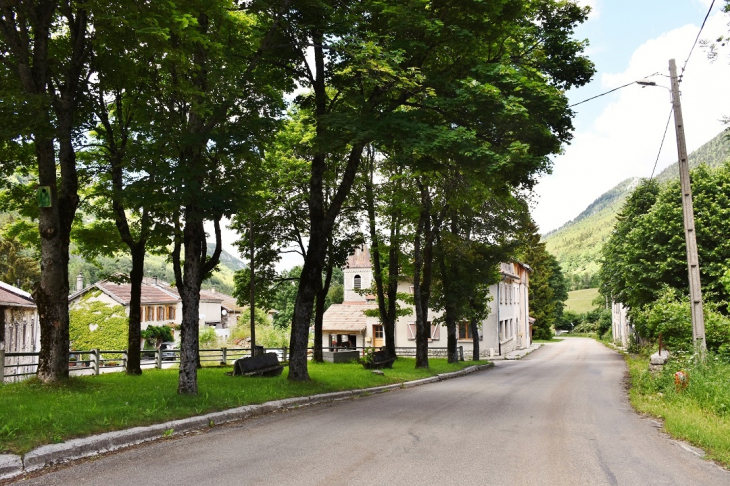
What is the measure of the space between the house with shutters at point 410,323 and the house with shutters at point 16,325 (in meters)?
18.7

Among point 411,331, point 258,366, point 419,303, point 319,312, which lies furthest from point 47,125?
point 411,331

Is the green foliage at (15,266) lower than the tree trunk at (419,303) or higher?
higher

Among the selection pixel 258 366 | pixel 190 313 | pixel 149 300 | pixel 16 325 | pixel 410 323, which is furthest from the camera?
pixel 149 300

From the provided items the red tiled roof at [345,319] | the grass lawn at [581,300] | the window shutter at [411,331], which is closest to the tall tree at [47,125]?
the window shutter at [411,331]

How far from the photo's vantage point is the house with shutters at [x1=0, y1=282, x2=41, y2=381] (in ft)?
79.8

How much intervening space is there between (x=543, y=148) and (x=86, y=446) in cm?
1159

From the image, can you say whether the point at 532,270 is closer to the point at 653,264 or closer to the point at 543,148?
the point at 653,264

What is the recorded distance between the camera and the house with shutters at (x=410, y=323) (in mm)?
47281

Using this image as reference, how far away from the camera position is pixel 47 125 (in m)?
11.1

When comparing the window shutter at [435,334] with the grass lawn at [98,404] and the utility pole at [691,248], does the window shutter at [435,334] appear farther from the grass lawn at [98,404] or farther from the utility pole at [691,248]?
the utility pole at [691,248]

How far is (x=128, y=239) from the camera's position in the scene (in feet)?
57.0

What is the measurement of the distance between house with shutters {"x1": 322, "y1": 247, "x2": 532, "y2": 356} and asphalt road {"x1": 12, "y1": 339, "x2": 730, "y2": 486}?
95.5ft

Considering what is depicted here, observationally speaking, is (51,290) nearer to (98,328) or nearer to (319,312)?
(319,312)

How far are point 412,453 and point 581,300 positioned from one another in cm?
17390
